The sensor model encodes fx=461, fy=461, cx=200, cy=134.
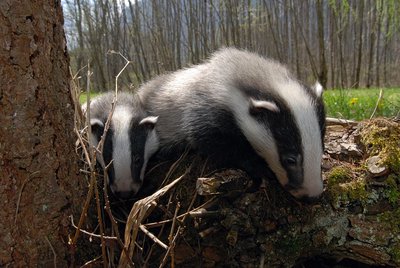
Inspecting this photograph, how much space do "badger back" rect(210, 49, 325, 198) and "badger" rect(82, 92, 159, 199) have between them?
0.61 meters

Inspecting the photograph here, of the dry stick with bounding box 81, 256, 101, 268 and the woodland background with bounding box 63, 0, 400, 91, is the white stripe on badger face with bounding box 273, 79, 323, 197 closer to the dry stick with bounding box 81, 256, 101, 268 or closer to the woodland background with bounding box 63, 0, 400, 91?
the dry stick with bounding box 81, 256, 101, 268

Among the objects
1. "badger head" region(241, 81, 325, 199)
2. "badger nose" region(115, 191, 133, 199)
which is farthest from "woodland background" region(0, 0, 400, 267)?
"badger nose" region(115, 191, 133, 199)

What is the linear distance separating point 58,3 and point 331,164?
62.3 inches

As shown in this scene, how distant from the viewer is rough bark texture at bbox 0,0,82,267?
1.77m

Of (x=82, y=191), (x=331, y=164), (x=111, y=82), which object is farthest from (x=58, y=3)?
(x=111, y=82)

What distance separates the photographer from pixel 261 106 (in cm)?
232

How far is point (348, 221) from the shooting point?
2.16 metres

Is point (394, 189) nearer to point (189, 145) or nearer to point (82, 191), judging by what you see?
point (189, 145)

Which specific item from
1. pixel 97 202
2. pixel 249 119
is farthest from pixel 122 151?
pixel 97 202

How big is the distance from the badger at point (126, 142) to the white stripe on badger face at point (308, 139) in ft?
2.90

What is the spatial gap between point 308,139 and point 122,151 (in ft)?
3.51

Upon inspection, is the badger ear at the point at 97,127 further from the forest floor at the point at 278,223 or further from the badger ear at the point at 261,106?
the badger ear at the point at 261,106

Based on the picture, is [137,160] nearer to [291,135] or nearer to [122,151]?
[122,151]

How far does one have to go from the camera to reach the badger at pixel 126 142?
251 centimetres
